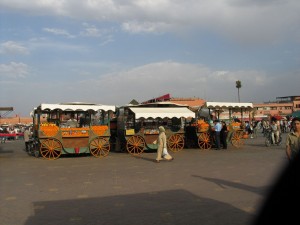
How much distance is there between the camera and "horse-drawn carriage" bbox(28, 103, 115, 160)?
16.4 meters

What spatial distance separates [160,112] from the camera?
1869cm

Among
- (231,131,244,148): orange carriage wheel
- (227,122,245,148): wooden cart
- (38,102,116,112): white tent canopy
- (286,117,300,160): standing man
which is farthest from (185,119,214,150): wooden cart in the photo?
(286,117,300,160): standing man

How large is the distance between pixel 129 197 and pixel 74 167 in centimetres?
584

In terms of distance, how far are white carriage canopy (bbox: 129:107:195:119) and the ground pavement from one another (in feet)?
18.3

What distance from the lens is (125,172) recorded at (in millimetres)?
11406

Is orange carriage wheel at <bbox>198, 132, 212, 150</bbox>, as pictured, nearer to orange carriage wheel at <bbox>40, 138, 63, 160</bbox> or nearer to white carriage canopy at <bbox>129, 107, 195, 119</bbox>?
white carriage canopy at <bbox>129, 107, 195, 119</bbox>

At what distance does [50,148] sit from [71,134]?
109cm

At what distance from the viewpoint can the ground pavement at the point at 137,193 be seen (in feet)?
20.2

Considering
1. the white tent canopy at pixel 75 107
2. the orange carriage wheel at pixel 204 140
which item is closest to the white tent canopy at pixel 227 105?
the orange carriage wheel at pixel 204 140

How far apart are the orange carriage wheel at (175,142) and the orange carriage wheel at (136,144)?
54.0 inches

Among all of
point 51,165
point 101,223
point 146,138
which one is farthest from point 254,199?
point 146,138

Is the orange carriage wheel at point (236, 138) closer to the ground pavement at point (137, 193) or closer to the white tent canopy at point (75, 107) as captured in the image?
the white tent canopy at point (75, 107)

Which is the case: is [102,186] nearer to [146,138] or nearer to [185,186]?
[185,186]

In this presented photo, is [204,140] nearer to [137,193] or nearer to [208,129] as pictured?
[208,129]
